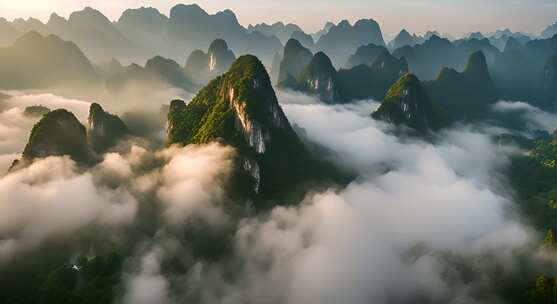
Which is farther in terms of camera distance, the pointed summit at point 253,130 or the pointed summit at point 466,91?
the pointed summit at point 466,91

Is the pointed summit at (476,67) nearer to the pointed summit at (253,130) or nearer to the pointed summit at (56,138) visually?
the pointed summit at (253,130)

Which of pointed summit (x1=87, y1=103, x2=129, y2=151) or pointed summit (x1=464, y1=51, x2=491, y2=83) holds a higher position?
pointed summit (x1=464, y1=51, x2=491, y2=83)

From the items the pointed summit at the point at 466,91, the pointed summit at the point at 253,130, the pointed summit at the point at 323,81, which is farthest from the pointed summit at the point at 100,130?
the pointed summit at the point at 466,91

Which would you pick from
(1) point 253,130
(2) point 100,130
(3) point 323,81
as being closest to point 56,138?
(2) point 100,130

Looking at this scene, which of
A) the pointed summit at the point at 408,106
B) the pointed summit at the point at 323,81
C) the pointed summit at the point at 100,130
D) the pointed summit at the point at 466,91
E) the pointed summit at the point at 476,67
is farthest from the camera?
the pointed summit at the point at 476,67

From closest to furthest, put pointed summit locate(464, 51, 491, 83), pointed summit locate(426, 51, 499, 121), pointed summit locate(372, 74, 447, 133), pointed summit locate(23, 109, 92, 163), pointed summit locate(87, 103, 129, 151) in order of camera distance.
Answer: pointed summit locate(23, 109, 92, 163) < pointed summit locate(87, 103, 129, 151) < pointed summit locate(372, 74, 447, 133) < pointed summit locate(426, 51, 499, 121) < pointed summit locate(464, 51, 491, 83)

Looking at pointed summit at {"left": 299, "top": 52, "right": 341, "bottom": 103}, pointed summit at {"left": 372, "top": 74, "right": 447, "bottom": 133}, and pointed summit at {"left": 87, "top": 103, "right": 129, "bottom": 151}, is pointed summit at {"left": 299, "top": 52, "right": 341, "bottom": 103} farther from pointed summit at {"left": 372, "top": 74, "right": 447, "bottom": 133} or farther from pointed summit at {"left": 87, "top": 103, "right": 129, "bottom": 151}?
pointed summit at {"left": 87, "top": 103, "right": 129, "bottom": 151}

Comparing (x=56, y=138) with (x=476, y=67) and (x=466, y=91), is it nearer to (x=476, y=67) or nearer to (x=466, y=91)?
(x=466, y=91)

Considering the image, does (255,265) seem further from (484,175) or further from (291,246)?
(484,175)

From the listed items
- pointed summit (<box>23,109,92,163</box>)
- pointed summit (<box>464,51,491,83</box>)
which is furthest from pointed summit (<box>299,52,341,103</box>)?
pointed summit (<box>23,109,92,163</box>)
